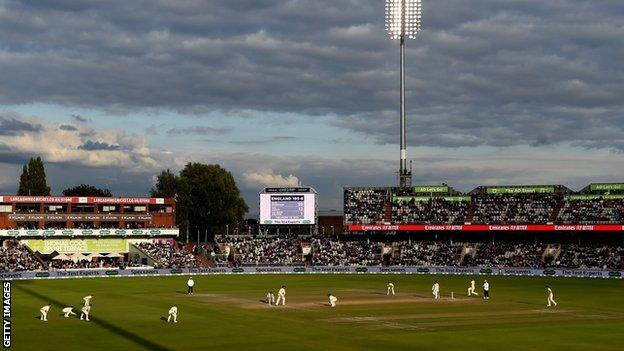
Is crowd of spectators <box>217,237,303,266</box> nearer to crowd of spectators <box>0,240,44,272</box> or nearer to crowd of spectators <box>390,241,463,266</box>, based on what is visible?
crowd of spectators <box>390,241,463,266</box>

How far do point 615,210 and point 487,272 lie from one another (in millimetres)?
18532

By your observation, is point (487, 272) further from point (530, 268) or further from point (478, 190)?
point (478, 190)

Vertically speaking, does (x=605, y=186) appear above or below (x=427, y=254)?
above

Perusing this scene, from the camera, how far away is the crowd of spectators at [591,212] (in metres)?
103

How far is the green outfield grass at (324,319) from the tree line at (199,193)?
70.5m

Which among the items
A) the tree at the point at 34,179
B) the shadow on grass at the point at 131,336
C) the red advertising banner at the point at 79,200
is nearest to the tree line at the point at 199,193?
the tree at the point at 34,179

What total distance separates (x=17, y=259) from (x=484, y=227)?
5821 cm

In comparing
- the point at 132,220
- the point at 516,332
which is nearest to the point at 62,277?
the point at 132,220

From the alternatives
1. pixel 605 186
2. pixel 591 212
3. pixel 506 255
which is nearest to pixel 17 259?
pixel 506 255

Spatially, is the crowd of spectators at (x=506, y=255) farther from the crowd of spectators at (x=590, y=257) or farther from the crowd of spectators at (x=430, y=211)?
the crowd of spectators at (x=430, y=211)

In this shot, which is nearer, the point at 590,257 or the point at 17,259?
the point at 17,259

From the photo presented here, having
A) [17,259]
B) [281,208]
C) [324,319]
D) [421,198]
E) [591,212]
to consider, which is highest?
[421,198]

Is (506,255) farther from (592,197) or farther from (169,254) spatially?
(169,254)

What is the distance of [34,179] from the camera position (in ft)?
491
